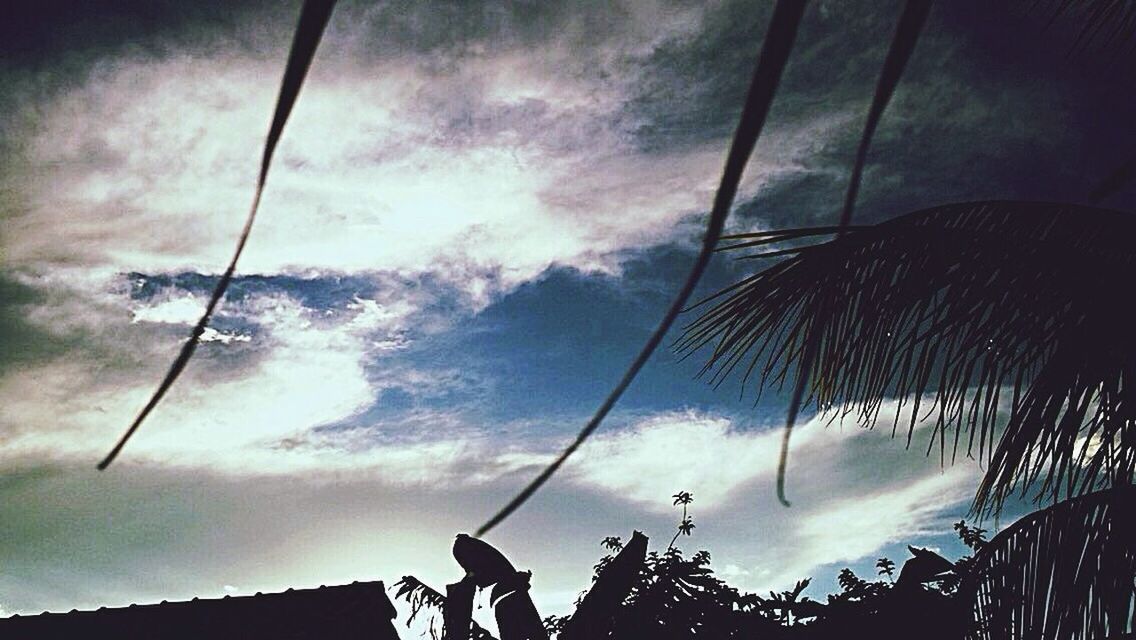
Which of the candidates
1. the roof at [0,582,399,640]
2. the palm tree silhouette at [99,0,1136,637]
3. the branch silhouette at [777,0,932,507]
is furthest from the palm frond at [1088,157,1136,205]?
the roof at [0,582,399,640]

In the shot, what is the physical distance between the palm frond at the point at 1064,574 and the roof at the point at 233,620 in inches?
192

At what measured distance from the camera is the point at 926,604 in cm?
337

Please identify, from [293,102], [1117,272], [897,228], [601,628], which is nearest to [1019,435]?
[1117,272]

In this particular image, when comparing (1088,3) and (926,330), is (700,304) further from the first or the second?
(1088,3)

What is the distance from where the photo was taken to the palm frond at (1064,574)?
6.82ft

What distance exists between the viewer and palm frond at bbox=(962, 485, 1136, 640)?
2.08 m

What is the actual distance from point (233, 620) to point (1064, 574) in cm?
580

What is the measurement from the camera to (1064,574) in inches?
87.0

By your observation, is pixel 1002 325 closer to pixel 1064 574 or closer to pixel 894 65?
pixel 1064 574

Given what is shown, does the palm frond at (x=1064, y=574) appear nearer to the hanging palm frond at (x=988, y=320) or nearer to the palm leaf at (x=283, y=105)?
the hanging palm frond at (x=988, y=320)

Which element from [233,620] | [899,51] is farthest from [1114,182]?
[233,620]

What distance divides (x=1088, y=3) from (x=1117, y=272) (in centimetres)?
74

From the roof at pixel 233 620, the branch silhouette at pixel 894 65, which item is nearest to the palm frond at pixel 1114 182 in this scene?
the branch silhouette at pixel 894 65

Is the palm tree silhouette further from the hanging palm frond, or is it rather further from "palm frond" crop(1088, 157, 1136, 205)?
"palm frond" crop(1088, 157, 1136, 205)
